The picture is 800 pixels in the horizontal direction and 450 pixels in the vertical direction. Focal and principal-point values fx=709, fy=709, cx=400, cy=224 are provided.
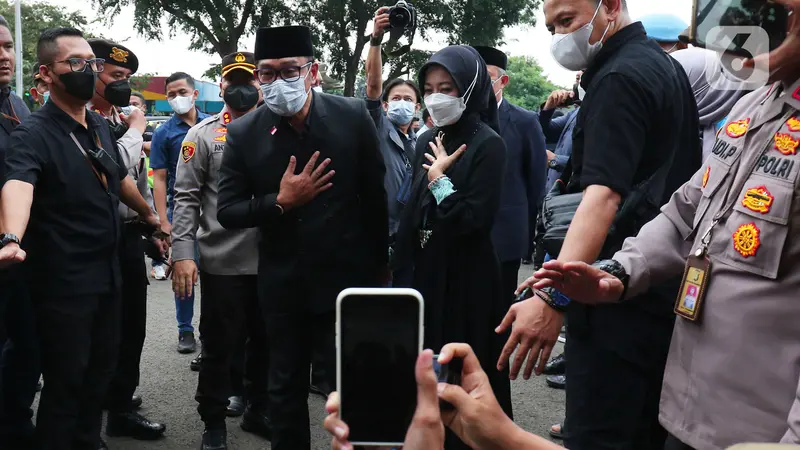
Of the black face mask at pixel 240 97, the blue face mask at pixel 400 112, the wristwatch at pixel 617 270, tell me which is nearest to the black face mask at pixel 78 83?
the black face mask at pixel 240 97

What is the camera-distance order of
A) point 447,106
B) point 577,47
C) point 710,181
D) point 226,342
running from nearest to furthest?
point 710,181, point 577,47, point 447,106, point 226,342

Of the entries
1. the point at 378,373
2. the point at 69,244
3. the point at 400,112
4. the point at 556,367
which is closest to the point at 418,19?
the point at 400,112

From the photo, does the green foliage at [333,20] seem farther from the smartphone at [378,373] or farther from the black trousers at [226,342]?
the smartphone at [378,373]

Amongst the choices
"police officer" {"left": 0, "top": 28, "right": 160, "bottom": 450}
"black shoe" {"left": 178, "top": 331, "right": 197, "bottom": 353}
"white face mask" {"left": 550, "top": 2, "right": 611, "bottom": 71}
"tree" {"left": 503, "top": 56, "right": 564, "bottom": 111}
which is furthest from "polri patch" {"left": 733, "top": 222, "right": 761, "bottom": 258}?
"tree" {"left": 503, "top": 56, "right": 564, "bottom": 111}

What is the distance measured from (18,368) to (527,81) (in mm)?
66235

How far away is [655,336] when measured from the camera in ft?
7.55

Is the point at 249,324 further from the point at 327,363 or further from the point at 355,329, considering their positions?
the point at 355,329

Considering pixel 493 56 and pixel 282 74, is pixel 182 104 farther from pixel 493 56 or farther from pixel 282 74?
pixel 282 74

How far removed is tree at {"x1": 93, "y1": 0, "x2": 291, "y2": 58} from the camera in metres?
22.2

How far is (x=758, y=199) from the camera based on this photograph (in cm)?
158

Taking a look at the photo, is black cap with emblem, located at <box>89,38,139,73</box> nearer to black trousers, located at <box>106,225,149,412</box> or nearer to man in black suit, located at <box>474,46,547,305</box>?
black trousers, located at <box>106,225,149,412</box>

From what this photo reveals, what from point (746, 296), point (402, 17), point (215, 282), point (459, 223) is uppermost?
point (402, 17)

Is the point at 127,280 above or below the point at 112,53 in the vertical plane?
below

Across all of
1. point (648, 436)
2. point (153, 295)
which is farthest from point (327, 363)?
point (153, 295)
